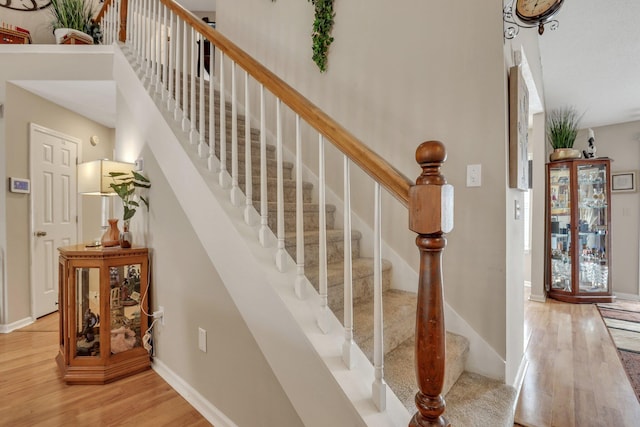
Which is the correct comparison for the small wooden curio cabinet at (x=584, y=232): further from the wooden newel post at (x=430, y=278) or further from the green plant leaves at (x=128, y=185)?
the green plant leaves at (x=128, y=185)

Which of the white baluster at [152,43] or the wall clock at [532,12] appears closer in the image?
the wall clock at [532,12]

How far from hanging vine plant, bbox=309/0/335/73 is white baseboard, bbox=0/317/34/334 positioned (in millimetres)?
3812

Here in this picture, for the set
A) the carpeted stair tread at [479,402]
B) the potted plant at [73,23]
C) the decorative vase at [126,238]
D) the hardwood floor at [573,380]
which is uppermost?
the potted plant at [73,23]

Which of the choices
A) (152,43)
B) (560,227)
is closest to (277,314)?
(152,43)

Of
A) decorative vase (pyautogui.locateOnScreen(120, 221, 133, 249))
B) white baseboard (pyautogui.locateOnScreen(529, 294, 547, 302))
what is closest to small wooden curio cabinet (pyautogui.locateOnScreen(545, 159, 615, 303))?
white baseboard (pyautogui.locateOnScreen(529, 294, 547, 302))

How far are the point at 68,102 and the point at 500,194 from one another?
452 centimetres

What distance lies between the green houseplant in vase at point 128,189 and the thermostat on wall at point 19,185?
68.6 inches

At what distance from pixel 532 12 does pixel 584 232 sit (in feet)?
12.2

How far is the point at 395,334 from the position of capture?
1594mm

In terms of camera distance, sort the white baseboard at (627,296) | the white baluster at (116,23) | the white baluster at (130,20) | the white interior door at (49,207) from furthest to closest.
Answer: the white baseboard at (627,296)
the white interior door at (49,207)
the white baluster at (116,23)
the white baluster at (130,20)

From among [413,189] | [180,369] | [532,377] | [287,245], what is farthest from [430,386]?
[532,377]

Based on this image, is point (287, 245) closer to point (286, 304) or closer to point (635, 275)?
point (286, 304)

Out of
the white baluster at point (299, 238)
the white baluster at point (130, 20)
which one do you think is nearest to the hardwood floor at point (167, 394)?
the white baluster at point (299, 238)

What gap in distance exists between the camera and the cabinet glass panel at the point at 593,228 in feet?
13.7
